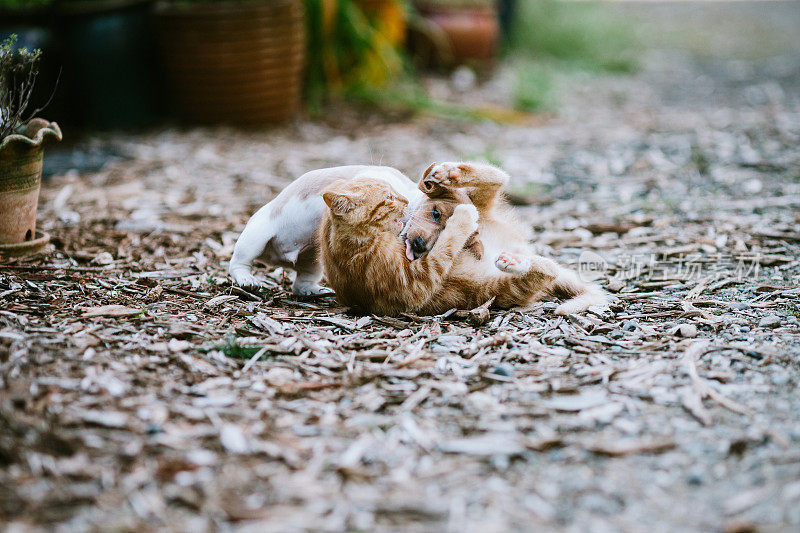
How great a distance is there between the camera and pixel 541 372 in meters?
2.31

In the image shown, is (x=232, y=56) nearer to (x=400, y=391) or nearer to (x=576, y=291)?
(x=576, y=291)

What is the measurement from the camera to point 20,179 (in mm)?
3002

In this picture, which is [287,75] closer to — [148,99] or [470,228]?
[148,99]

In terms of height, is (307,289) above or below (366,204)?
below

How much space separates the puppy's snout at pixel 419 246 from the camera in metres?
2.73

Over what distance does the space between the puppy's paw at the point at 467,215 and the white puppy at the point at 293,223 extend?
0.20 metres

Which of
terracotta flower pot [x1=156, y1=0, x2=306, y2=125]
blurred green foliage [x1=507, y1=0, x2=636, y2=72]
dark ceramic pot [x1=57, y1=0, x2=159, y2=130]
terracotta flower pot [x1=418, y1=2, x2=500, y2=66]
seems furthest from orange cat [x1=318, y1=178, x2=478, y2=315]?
blurred green foliage [x1=507, y1=0, x2=636, y2=72]

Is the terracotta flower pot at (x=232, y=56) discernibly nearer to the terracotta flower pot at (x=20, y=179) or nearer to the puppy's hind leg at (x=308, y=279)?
the terracotta flower pot at (x=20, y=179)

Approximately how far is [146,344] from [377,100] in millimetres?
4898

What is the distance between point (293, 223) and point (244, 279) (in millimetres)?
309

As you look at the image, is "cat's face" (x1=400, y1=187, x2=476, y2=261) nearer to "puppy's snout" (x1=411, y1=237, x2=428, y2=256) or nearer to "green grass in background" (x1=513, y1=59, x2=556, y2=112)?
"puppy's snout" (x1=411, y1=237, x2=428, y2=256)

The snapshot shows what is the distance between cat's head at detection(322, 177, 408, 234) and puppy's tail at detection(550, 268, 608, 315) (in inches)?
26.8

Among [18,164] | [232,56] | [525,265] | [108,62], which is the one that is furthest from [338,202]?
[108,62]

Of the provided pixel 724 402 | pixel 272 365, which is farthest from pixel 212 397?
pixel 724 402
